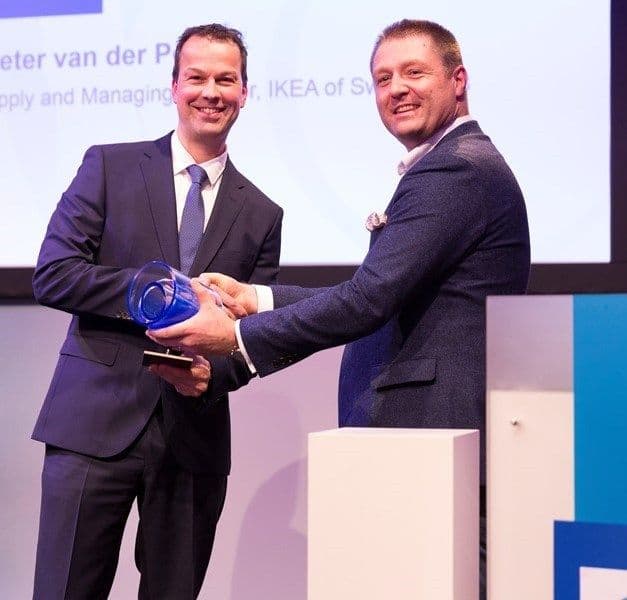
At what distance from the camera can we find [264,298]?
7.43 ft

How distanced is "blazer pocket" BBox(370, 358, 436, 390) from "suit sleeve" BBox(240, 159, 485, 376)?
0.38 feet

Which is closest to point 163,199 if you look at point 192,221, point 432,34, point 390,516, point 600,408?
point 192,221

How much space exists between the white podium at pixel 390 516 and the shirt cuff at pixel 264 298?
2.87 ft

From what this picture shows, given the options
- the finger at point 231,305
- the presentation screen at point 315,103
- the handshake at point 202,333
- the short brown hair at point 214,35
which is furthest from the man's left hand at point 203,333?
the presentation screen at point 315,103

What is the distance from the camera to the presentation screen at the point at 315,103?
3039mm

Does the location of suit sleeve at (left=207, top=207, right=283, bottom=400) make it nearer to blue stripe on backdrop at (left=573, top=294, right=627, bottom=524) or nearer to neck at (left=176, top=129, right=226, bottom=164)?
neck at (left=176, top=129, right=226, bottom=164)

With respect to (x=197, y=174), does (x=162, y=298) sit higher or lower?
lower

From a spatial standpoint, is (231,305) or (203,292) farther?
(231,305)

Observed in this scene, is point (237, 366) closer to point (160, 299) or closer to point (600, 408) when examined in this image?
point (160, 299)

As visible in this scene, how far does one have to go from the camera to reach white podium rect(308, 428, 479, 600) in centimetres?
133

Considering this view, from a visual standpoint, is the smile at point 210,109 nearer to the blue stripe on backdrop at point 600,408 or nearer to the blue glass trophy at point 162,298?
the blue glass trophy at point 162,298

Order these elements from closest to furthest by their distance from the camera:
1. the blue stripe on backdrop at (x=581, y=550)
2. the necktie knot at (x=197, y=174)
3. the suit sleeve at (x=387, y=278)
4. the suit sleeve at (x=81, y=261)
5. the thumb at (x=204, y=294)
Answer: the blue stripe on backdrop at (x=581, y=550) → the suit sleeve at (x=387, y=278) → the thumb at (x=204, y=294) → the suit sleeve at (x=81, y=261) → the necktie knot at (x=197, y=174)

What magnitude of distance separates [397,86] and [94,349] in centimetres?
90

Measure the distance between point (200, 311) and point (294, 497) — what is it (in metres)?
1.72
